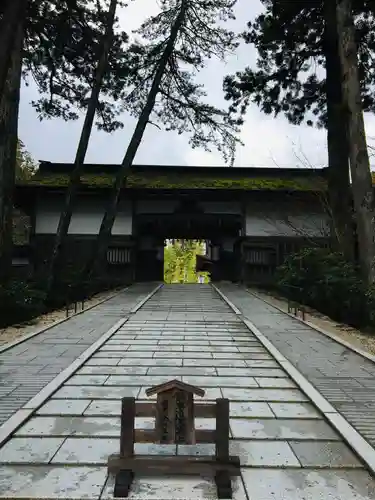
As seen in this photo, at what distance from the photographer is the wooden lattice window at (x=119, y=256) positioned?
807 inches

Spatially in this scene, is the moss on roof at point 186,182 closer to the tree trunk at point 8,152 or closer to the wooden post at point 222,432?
the tree trunk at point 8,152

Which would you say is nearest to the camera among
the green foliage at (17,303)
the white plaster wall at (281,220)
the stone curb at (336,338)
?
the stone curb at (336,338)

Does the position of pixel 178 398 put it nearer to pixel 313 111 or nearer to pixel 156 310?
pixel 156 310

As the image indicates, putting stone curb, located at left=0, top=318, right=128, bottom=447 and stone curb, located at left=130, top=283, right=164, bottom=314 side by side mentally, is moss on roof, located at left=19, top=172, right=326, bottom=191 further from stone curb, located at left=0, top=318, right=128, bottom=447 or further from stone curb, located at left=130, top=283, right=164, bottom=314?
stone curb, located at left=0, top=318, right=128, bottom=447

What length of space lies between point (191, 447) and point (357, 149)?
8.97 metres

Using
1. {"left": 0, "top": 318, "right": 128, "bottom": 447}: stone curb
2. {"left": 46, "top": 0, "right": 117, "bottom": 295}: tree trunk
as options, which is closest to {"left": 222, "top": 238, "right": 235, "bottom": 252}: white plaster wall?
{"left": 46, "top": 0, "right": 117, "bottom": 295}: tree trunk

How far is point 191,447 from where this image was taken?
3.63m

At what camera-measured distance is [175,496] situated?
284 centimetres

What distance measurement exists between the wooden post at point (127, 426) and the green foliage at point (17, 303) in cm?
773

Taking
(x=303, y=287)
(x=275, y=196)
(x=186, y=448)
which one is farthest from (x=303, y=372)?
(x=275, y=196)

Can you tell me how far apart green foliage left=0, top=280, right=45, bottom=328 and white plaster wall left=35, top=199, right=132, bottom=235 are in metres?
9.76

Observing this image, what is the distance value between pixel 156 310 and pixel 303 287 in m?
4.13

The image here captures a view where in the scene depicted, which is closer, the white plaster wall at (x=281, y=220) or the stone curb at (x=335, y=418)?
the stone curb at (x=335, y=418)

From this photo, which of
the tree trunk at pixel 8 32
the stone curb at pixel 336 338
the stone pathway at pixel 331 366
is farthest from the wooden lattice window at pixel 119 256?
the tree trunk at pixel 8 32
